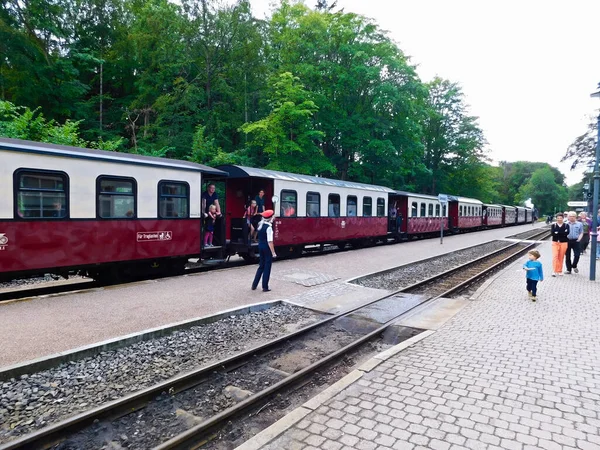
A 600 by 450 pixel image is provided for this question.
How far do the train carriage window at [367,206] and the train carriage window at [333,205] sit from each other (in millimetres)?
2669

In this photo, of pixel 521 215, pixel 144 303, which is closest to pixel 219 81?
pixel 144 303

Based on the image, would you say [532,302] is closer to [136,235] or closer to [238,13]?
[136,235]

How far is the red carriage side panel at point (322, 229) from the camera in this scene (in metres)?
14.0

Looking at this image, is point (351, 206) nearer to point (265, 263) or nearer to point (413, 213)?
point (413, 213)

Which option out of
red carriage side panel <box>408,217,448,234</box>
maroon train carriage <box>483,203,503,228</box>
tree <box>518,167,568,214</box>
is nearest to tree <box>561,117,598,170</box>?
maroon train carriage <box>483,203,503,228</box>

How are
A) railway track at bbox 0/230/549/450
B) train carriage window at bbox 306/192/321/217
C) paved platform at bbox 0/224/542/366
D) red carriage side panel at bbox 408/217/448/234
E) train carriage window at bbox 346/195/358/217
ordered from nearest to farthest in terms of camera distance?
railway track at bbox 0/230/549/450, paved platform at bbox 0/224/542/366, train carriage window at bbox 306/192/321/217, train carriage window at bbox 346/195/358/217, red carriage side panel at bbox 408/217/448/234

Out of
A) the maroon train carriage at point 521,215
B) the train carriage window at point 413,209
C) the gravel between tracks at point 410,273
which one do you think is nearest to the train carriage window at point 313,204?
the gravel between tracks at point 410,273

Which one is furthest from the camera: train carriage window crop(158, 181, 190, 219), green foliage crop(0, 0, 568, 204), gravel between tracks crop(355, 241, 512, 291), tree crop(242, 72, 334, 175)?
tree crop(242, 72, 334, 175)

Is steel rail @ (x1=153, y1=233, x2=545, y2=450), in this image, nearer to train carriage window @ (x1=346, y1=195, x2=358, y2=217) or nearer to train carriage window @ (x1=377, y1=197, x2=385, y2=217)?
train carriage window @ (x1=346, y1=195, x2=358, y2=217)

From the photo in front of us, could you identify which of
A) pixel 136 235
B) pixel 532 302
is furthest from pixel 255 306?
pixel 532 302

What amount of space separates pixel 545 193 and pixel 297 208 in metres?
97.4

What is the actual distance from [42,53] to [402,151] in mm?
25924

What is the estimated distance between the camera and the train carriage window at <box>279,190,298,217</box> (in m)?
14.0

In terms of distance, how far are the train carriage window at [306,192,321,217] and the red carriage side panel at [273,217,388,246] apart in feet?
0.68
